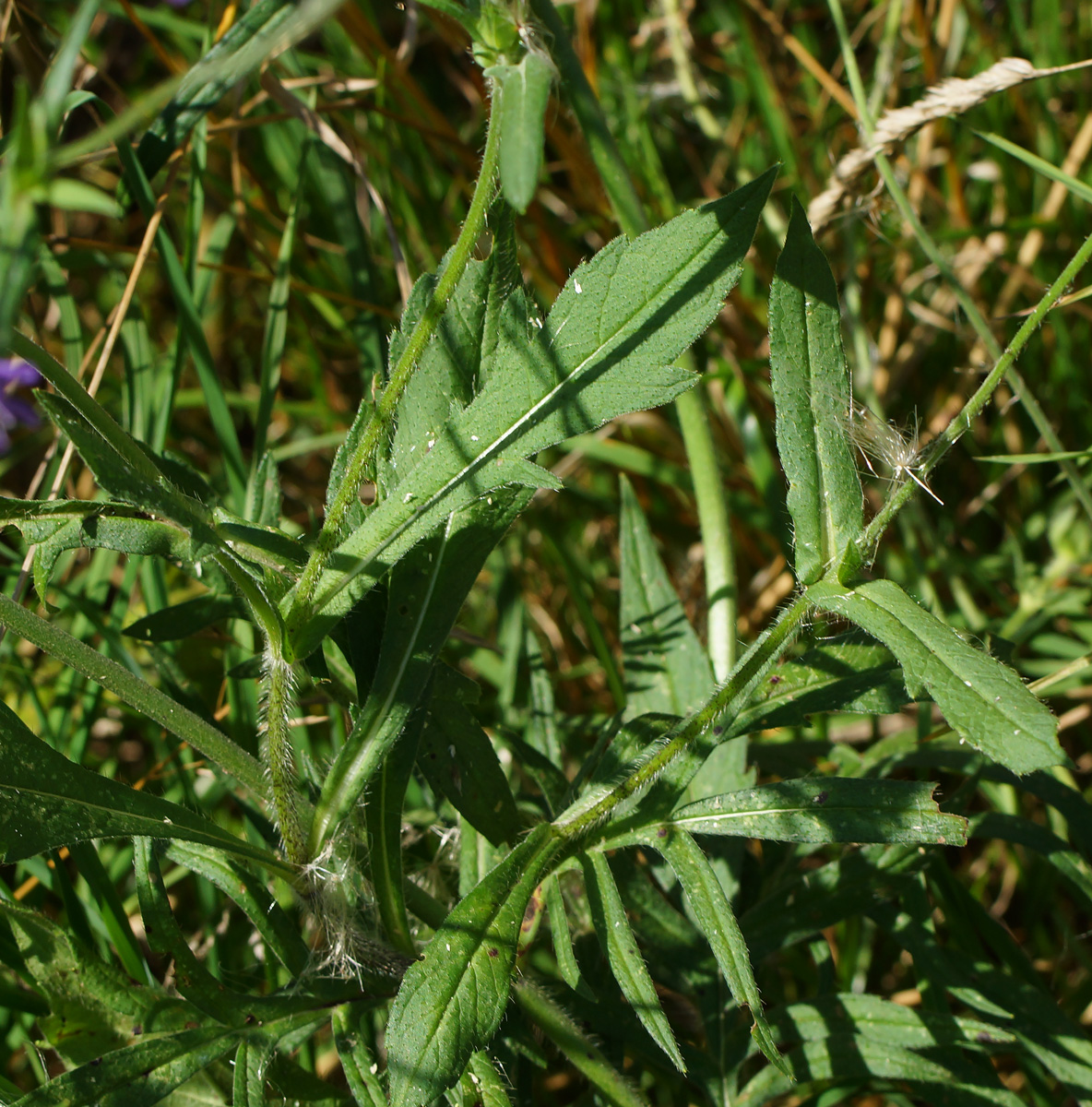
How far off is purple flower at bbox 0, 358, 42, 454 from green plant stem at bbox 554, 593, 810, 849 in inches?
79.4

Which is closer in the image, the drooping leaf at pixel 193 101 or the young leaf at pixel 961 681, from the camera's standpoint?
the young leaf at pixel 961 681

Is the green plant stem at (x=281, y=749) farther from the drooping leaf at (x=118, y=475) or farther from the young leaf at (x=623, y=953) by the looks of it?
the young leaf at (x=623, y=953)

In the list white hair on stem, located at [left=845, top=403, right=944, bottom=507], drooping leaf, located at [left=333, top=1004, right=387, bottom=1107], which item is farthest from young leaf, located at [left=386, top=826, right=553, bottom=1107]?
white hair on stem, located at [left=845, top=403, right=944, bottom=507]

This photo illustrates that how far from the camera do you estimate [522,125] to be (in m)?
1.01

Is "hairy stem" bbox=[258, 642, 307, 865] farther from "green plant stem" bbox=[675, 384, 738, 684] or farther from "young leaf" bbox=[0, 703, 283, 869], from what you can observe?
"green plant stem" bbox=[675, 384, 738, 684]

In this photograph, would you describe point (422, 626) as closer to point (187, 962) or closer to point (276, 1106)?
point (187, 962)

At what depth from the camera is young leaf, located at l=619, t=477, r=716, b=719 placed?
6.16 ft

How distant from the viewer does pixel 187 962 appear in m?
1.42

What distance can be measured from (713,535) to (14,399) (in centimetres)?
236

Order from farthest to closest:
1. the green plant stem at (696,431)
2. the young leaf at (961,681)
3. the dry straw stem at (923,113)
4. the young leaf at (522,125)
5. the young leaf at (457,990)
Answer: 1. the green plant stem at (696,431)
2. the dry straw stem at (923,113)
3. the young leaf at (457,990)
4. the young leaf at (961,681)
5. the young leaf at (522,125)

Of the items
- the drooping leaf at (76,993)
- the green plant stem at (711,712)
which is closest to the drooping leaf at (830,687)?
the green plant stem at (711,712)

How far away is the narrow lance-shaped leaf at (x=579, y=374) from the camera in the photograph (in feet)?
4.30

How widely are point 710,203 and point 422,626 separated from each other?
725 mm

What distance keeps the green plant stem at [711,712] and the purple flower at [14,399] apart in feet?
6.61
